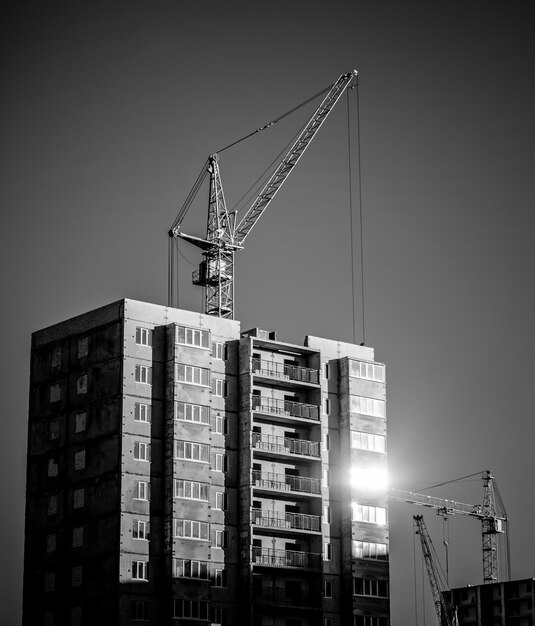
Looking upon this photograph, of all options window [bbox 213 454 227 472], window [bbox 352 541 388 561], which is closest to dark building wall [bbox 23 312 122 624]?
window [bbox 213 454 227 472]

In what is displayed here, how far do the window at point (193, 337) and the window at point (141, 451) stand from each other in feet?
36.3

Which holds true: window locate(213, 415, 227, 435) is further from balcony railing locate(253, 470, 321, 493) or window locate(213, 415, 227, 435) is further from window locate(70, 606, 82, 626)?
window locate(70, 606, 82, 626)

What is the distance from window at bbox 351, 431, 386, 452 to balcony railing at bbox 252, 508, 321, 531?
30.7 ft

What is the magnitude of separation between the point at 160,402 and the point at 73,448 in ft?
34.1

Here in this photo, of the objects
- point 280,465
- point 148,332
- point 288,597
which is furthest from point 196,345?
point 288,597

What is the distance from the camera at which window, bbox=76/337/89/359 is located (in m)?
167

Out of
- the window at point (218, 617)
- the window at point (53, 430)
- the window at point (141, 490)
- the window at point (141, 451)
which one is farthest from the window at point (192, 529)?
the window at point (53, 430)

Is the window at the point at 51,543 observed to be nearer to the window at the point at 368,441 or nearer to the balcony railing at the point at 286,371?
the balcony railing at the point at 286,371

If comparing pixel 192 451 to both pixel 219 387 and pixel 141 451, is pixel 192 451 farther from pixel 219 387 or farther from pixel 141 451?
pixel 219 387

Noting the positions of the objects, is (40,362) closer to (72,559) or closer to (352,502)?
(72,559)

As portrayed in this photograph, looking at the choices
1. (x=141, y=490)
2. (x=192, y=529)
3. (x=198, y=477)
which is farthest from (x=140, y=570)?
(x=198, y=477)

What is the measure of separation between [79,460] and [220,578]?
18.5 metres

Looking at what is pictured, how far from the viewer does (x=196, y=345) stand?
543ft

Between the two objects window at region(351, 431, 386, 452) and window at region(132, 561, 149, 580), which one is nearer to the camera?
window at region(132, 561, 149, 580)
